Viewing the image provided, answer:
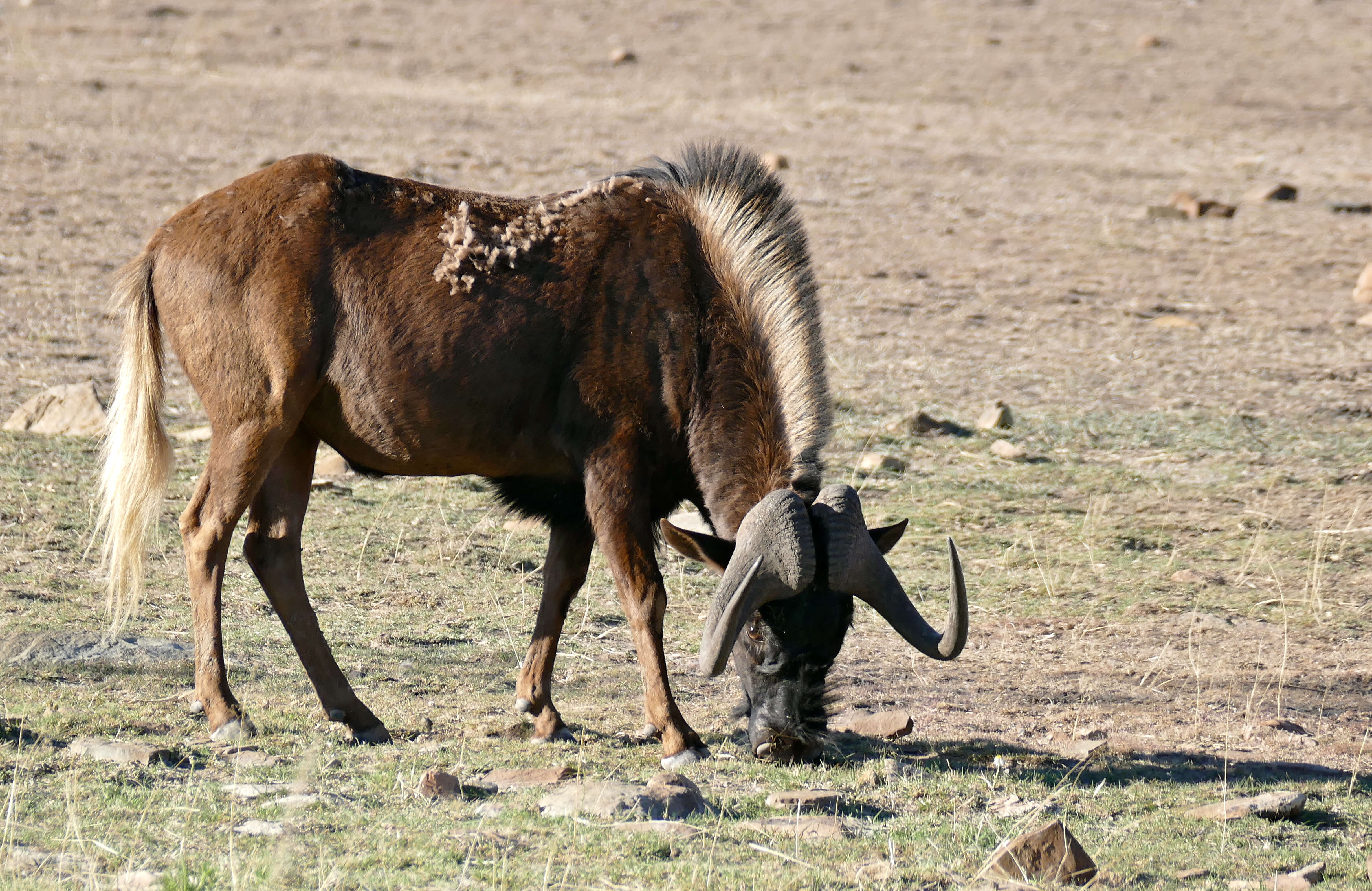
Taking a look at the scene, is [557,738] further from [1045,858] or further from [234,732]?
[1045,858]

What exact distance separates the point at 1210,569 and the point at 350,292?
15.7 feet

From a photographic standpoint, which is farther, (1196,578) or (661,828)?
(1196,578)

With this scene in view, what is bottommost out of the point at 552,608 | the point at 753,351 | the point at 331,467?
the point at 552,608

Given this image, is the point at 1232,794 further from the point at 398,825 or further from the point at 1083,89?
the point at 1083,89

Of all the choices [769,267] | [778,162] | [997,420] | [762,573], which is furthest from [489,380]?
[778,162]

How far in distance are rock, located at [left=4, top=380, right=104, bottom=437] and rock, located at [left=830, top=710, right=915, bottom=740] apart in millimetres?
5514

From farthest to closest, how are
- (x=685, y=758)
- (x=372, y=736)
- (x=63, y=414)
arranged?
(x=63, y=414) < (x=372, y=736) < (x=685, y=758)

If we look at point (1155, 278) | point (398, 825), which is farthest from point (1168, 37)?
point (398, 825)

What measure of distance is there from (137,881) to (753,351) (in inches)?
112

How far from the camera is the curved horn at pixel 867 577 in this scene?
17.0 ft

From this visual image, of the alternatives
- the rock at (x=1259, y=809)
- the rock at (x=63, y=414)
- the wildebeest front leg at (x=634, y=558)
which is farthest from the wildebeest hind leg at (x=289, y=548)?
the rock at (x=63, y=414)

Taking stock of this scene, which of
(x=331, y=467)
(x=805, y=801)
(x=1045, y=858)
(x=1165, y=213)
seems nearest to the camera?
(x=1045, y=858)

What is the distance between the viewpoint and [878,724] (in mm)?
5766

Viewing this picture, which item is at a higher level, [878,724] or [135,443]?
[135,443]
